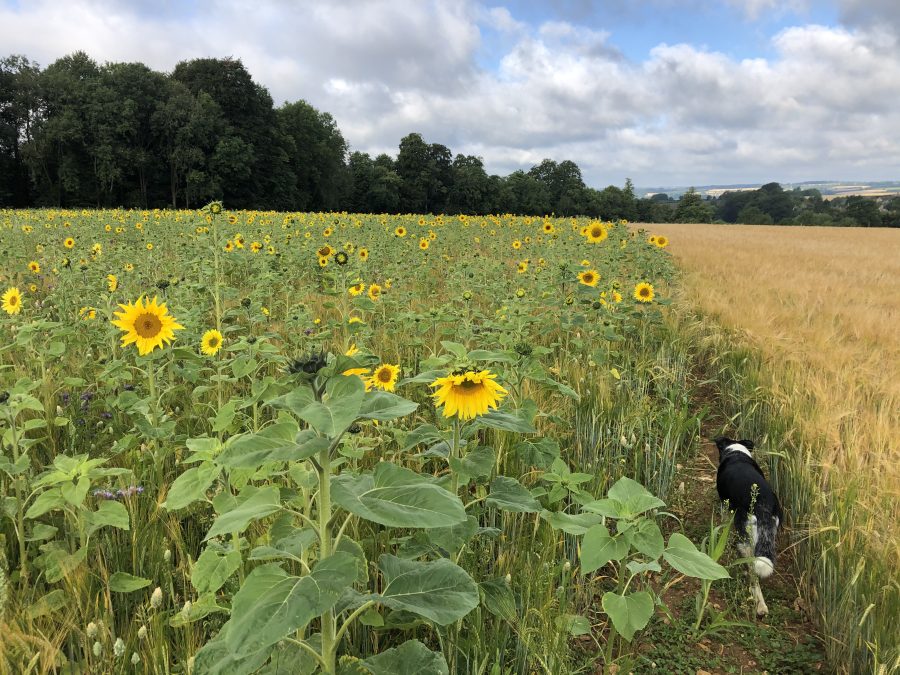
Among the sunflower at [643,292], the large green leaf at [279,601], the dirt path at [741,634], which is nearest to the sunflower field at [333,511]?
the large green leaf at [279,601]

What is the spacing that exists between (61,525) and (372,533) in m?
1.38

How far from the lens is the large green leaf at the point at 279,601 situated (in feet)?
3.09

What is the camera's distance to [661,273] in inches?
262

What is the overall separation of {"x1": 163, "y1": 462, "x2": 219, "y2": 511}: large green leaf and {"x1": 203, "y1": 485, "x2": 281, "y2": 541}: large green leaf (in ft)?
1.26

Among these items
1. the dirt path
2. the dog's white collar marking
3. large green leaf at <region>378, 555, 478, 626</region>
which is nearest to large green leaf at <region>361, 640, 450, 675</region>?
large green leaf at <region>378, 555, 478, 626</region>

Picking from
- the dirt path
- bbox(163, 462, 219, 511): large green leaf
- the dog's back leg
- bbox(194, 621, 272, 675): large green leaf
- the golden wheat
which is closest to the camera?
bbox(194, 621, 272, 675): large green leaf

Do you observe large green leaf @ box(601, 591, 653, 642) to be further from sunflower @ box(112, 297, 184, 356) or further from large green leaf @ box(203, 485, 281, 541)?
sunflower @ box(112, 297, 184, 356)

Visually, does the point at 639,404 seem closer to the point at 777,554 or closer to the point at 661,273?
the point at 777,554

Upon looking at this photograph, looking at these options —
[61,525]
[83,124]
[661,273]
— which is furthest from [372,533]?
[83,124]

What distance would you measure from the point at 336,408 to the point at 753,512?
7.74ft

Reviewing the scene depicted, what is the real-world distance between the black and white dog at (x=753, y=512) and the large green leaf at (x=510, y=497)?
1.29m

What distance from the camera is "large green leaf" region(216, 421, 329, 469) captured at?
1096mm

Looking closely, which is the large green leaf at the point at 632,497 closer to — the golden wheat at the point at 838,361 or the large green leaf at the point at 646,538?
the large green leaf at the point at 646,538

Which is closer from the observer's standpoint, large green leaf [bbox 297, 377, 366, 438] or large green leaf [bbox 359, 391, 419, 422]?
large green leaf [bbox 297, 377, 366, 438]
